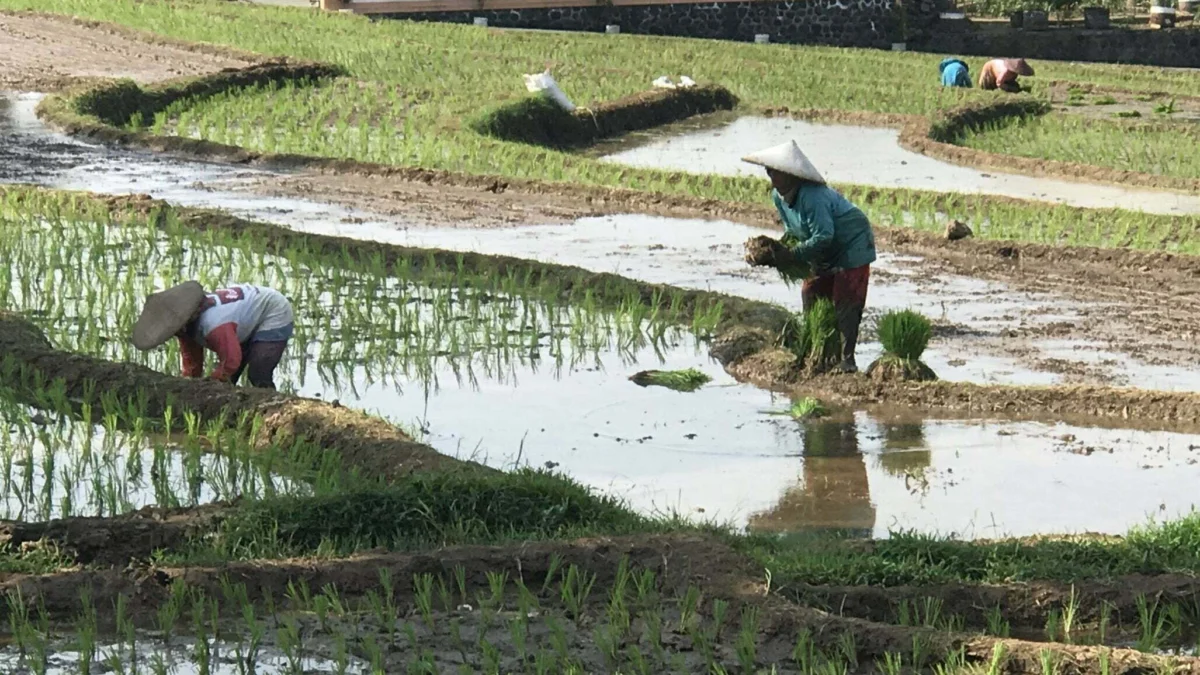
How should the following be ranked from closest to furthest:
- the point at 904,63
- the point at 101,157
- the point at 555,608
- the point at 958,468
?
the point at 555,608
the point at 958,468
the point at 101,157
the point at 904,63

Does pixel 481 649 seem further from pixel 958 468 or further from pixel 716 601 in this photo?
pixel 958 468

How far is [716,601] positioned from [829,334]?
8.95 feet

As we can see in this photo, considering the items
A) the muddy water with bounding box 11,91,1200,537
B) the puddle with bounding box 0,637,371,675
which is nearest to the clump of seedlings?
the muddy water with bounding box 11,91,1200,537

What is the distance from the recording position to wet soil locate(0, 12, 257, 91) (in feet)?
53.2

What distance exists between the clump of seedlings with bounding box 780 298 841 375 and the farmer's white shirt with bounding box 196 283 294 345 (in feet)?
6.36

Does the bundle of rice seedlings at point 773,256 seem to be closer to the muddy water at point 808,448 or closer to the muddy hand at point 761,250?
the muddy hand at point 761,250

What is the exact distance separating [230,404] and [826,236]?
2.24 meters

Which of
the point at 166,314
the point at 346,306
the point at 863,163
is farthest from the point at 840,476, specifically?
the point at 863,163

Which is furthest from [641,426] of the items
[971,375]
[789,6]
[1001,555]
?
[789,6]

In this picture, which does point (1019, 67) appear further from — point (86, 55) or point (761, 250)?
point (761, 250)

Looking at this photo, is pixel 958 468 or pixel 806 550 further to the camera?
pixel 958 468

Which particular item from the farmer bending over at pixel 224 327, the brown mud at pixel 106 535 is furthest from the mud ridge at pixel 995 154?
the brown mud at pixel 106 535

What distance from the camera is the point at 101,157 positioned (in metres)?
12.3

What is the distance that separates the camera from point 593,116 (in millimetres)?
14727
